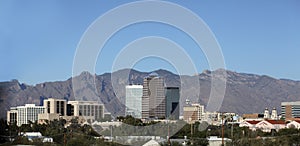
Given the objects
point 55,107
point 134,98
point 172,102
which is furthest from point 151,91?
point 55,107

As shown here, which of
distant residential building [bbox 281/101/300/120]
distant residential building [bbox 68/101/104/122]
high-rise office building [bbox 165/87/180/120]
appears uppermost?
high-rise office building [bbox 165/87/180/120]

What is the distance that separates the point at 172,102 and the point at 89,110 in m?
21.3

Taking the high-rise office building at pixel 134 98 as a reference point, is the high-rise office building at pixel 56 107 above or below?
below

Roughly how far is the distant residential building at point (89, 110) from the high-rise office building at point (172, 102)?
940 centimetres

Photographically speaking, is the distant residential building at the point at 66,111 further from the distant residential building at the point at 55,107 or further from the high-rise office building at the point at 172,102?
the high-rise office building at the point at 172,102

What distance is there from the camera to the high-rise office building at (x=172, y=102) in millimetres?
39138

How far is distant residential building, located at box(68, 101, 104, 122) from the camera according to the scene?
5391 cm

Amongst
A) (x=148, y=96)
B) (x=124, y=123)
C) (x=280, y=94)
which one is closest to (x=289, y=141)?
(x=148, y=96)

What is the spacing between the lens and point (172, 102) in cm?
4159

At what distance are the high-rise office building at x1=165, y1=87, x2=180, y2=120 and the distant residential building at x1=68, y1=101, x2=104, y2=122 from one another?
9401 millimetres

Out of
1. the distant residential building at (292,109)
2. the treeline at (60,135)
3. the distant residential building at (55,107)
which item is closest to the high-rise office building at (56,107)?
the distant residential building at (55,107)

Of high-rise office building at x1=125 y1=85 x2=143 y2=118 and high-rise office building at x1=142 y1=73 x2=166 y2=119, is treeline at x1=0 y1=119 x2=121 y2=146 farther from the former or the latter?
high-rise office building at x1=142 y1=73 x2=166 y2=119

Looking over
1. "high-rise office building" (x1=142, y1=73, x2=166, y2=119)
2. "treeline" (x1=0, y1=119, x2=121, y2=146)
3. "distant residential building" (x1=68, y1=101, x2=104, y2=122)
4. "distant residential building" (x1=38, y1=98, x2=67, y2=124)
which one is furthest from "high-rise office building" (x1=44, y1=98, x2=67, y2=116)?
"high-rise office building" (x1=142, y1=73, x2=166, y2=119)

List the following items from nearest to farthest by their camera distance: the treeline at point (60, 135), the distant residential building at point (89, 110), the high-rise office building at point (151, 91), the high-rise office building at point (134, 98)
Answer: the treeline at point (60, 135) < the high-rise office building at point (134, 98) < the high-rise office building at point (151, 91) < the distant residential building at point (89, 110)
